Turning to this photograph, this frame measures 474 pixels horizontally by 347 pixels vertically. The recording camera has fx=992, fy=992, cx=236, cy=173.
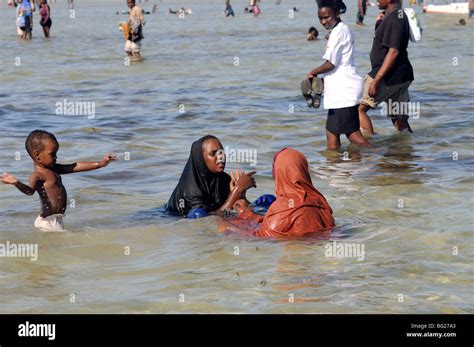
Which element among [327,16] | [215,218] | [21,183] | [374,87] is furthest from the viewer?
[374,87]

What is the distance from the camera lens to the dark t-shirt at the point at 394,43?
1068cm

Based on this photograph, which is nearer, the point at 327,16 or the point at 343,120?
the point at 327,16

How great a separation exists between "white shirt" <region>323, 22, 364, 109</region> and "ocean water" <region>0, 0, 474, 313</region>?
0.75 m

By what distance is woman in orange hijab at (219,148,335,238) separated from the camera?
725 cm

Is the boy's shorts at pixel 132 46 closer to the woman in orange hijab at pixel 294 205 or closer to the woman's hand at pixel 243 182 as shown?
the woman's hand at pixel 243 182

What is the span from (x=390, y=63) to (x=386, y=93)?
15.7 inches

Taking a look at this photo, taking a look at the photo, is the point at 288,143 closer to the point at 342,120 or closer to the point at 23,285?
the point at 342,120

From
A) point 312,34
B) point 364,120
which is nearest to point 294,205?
point 364,120

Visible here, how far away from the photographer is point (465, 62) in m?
21.7

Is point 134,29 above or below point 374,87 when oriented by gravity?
above

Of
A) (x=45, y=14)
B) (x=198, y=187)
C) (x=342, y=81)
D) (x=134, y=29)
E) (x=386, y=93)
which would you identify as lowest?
(x=198, y=187)

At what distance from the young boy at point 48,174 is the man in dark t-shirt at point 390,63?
4.23m

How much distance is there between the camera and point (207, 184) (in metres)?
8.37

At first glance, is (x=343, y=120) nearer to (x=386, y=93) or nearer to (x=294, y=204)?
(x=386, y=93)
